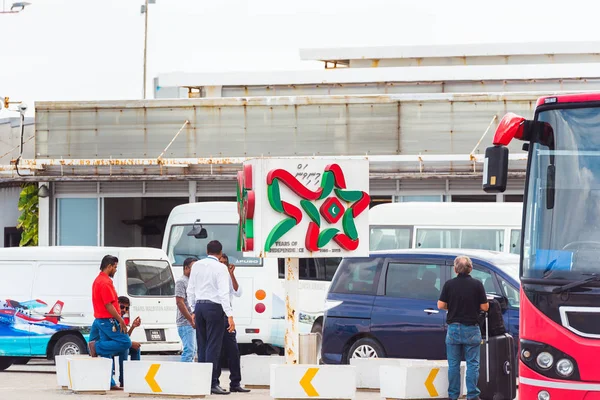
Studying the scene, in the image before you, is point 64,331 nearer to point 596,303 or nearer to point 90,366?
point 90,366

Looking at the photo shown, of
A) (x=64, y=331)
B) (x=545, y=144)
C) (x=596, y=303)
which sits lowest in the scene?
(x=64, y=331)

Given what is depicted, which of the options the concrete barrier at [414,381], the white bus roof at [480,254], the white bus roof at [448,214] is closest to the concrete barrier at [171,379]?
the concrete barrier at [414,381]

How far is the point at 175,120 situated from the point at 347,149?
4.31 m

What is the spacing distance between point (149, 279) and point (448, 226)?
18.8ft

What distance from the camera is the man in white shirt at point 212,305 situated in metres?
15.5

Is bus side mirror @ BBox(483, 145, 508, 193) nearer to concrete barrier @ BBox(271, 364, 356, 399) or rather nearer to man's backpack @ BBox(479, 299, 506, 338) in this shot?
concrete barrier @ BBox(271, 364, 356, 399)

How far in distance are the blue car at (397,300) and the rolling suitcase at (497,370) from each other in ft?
6.24

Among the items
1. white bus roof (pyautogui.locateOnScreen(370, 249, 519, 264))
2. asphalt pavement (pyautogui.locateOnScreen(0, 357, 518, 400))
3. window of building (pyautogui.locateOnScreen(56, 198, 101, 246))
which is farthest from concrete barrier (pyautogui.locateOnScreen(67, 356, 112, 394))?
window of building (pyautogui.locateOnScreen(56, 198, 101, 246))

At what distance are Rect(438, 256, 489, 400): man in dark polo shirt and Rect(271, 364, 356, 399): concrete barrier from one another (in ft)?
4.25

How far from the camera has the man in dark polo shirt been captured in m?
14.4

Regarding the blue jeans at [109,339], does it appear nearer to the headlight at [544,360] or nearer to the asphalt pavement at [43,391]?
the asphalt pavement at [43,391]

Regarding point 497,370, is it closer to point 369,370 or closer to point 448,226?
point 369,370

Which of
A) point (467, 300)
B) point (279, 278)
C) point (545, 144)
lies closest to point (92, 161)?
point (279, 278)

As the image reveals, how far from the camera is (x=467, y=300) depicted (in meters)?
14.5
